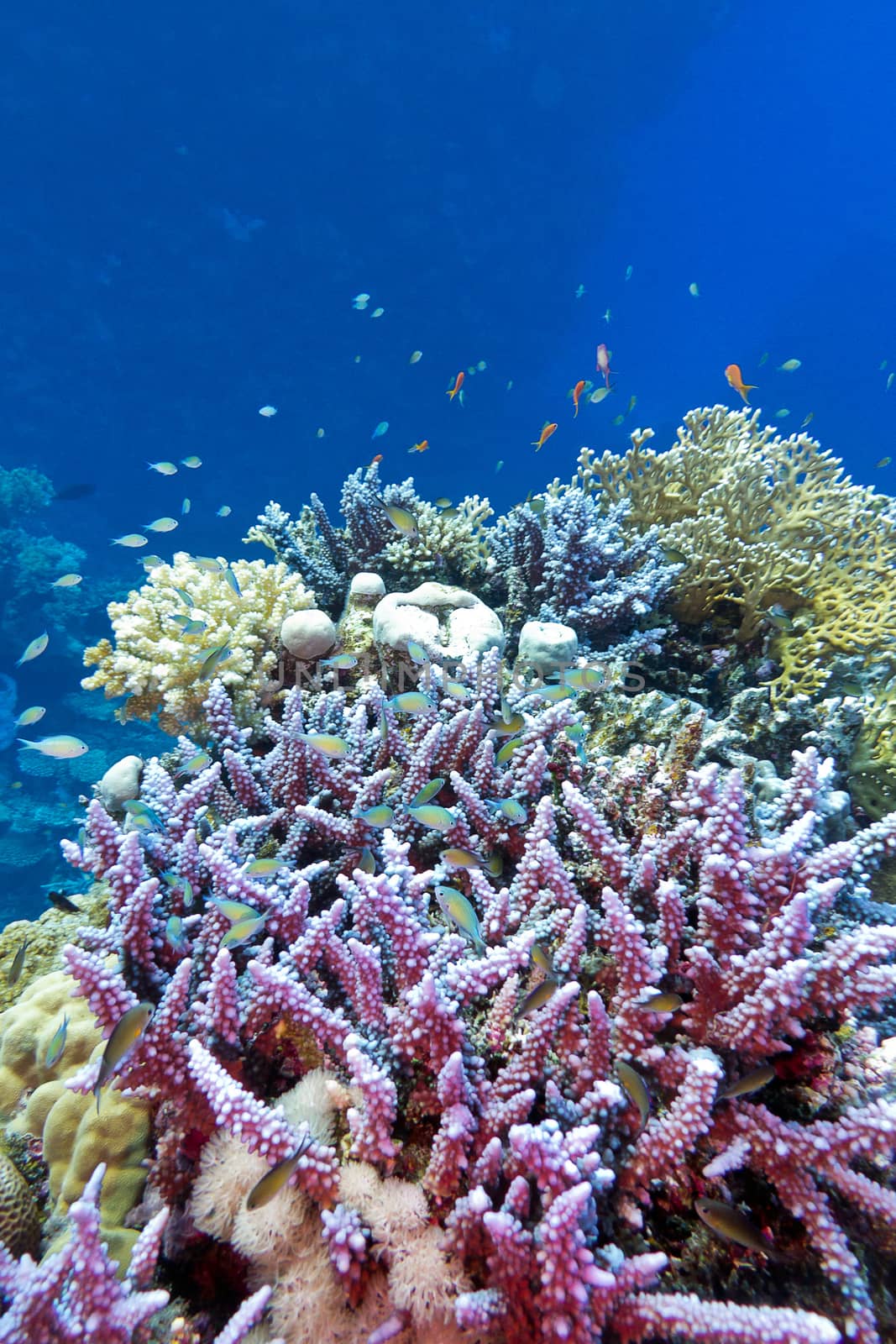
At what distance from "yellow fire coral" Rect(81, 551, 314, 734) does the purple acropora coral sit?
1.26m

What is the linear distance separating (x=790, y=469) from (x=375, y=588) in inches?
156

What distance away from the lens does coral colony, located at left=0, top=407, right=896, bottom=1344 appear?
151cm

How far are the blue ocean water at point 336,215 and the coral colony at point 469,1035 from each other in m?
20.2

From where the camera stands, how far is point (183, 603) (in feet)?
14.5

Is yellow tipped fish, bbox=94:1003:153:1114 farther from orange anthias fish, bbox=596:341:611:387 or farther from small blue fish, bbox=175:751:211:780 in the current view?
orange anthias fish, bbox=596:341:611:387

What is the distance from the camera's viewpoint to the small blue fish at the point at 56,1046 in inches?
94.1

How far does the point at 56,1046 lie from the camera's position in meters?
2.39

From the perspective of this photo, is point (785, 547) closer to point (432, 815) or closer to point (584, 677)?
point (584, 677)

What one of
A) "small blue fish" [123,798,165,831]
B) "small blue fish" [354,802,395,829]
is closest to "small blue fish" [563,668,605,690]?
"small blue fish" [354,802,395,829]

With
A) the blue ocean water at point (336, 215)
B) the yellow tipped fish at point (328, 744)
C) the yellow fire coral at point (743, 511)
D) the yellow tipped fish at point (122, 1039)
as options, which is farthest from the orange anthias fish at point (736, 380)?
the blue ocean water at point (336, 215)

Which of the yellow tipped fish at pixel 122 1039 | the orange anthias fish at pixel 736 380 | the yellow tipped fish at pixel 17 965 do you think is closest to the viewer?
the yellow tipped fish at pixel 122 1039

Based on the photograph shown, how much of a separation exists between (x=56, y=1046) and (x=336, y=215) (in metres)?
57.6

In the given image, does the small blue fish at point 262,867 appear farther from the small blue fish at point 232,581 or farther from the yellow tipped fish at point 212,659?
the small blue fish at point 232,581

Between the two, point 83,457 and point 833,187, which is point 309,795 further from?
point 833,187
